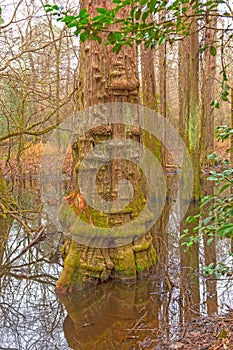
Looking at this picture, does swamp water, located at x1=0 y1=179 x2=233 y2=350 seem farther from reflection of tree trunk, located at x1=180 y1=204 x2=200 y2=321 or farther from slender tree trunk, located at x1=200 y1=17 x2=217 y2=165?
slender tree trunk, located at x1=200 y1=17 x2=217 y2=165

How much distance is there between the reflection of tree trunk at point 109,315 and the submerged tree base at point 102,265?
12 cm

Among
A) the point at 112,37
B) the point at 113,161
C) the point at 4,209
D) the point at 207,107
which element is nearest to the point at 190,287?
the point at 113,161

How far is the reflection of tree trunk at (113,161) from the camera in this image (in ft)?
14.4

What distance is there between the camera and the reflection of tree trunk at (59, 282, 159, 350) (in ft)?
10.5

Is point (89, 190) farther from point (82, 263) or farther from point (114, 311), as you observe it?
point (114, 311)

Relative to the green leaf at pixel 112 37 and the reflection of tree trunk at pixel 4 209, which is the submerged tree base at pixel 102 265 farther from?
the green leaf at pixel 112 37

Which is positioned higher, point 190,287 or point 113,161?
point 113,161

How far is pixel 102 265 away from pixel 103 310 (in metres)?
0.62

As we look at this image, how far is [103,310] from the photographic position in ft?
12.8

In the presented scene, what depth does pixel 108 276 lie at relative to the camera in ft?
14.5

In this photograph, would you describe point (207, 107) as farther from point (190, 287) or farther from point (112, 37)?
point (112, 37)

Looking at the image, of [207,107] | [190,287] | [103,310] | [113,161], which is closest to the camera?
[103,310]

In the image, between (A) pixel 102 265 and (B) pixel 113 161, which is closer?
(A) pixel 102 265

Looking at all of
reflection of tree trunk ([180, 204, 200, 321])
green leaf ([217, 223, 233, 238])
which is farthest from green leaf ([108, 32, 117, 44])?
reflection of tree trunk ([180, 204, 200, 321])
